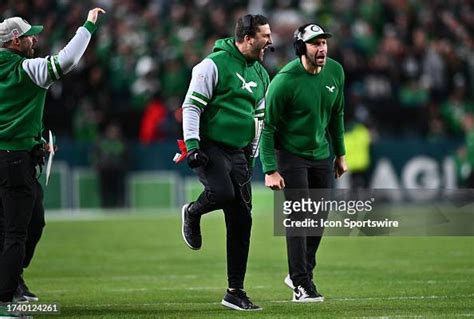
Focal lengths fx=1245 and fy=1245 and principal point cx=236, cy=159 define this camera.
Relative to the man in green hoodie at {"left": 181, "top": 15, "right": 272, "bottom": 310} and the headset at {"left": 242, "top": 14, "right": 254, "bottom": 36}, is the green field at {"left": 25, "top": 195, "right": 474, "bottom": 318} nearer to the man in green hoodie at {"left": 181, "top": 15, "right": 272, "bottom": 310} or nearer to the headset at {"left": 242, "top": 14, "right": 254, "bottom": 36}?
the man in green hoodie at {"left": 181, "top": 15, "right": 272, "bottom": 310}

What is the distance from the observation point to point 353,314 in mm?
9812

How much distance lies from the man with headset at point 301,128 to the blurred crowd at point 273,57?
551 inches

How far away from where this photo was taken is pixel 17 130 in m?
9.65

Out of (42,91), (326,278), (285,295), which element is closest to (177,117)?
(326,278)

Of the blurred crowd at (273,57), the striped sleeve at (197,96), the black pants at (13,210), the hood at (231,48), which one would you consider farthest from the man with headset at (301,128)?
the blurred crowd at (273,57)

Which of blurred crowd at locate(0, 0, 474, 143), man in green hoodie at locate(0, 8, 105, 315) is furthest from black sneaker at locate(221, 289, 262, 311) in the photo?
blurred crowd at locate(0, 0, 474, 143)

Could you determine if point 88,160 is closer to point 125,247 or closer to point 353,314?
point 125,247

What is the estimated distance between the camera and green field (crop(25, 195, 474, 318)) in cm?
1038

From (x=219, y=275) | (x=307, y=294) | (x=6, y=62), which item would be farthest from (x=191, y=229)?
(x=219, y=275)

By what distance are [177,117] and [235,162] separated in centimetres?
1583

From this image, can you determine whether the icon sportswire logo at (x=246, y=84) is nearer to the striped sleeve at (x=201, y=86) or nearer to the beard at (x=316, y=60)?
the striped sleeve at (x=201, y=86)

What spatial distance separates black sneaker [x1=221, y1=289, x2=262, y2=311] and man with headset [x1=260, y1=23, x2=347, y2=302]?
0.63 m

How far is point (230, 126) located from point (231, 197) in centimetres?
59

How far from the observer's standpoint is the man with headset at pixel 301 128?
1083 cm
